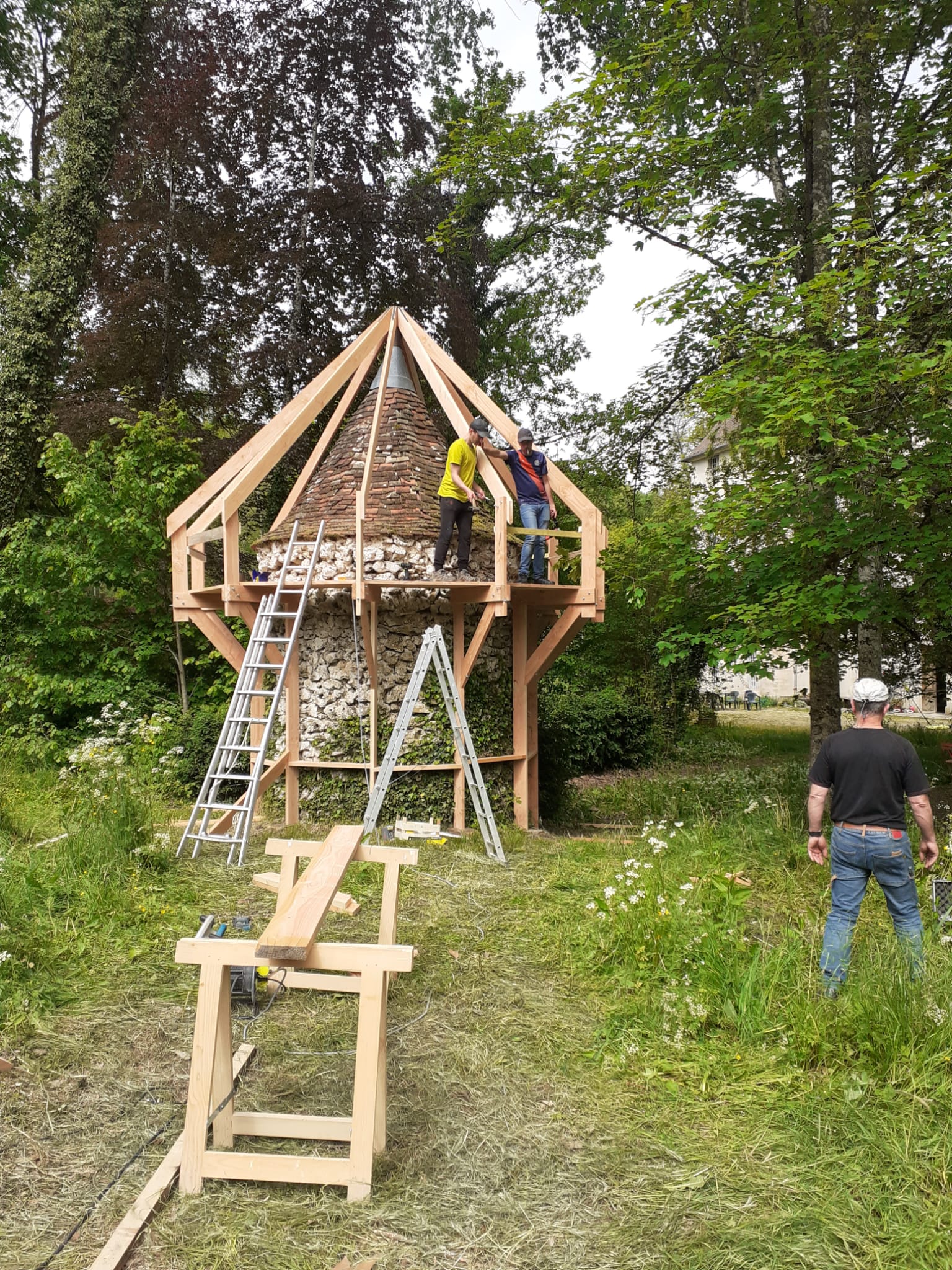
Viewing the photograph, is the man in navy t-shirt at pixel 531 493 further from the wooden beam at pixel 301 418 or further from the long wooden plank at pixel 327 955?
the long wooden plank at pixel 327 955

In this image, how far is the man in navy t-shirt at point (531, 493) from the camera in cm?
938

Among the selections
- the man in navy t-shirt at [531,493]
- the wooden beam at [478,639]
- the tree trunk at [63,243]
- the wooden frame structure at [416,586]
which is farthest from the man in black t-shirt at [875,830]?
the tree trunk at [63,243]

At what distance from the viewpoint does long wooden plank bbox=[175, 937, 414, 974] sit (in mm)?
3211

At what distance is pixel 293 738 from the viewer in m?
9.92

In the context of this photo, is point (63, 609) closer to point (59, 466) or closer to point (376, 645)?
point (59, 466)

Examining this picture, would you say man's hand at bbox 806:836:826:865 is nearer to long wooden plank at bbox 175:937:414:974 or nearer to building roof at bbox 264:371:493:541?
long wooden plank at bbox 175:937:414:974

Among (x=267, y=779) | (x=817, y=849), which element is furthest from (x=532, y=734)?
(x=817, y=849)

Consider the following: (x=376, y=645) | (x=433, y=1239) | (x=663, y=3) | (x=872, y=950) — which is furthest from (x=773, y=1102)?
(x=663, y=3)

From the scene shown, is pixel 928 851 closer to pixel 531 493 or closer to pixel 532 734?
pixel 531 493

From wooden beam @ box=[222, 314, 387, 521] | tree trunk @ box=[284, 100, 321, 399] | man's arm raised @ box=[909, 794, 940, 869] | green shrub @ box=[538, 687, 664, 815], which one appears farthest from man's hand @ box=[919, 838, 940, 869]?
tree trunk @ box=[284, 100, 321, 399]

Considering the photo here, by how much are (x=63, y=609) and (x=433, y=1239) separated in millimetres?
13662

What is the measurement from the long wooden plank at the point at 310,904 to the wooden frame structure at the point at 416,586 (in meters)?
4.43

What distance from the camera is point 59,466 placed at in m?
14.2

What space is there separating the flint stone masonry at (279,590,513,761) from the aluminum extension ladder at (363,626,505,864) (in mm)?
1028
